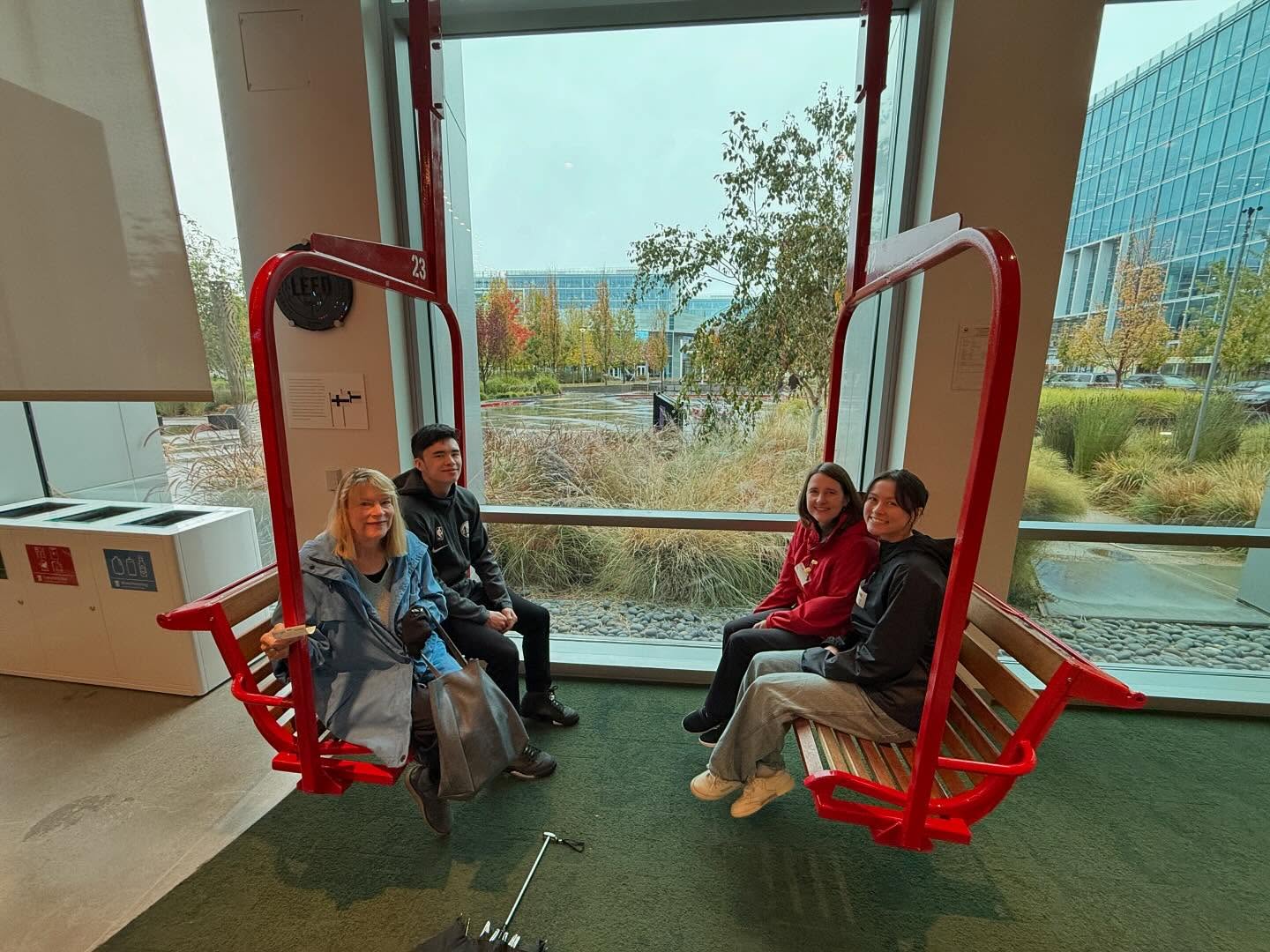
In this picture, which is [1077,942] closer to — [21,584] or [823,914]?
[823,914]

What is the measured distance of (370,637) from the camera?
152 cm

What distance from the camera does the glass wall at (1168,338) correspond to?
6.91 feet

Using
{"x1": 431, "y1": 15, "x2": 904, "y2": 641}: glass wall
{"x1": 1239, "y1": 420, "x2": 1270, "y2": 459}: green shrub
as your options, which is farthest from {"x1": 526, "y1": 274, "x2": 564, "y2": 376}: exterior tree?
{"x1": 1239, "y1": 420, "x2": 1270, "y2": 459}: green shrub

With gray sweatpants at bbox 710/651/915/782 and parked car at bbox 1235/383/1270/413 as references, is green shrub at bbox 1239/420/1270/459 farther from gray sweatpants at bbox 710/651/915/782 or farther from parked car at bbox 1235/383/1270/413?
gray sweatpants at bbox 710/651/915/782

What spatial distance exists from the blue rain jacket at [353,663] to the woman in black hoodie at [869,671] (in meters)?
0.95

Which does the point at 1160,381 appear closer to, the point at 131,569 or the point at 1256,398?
the point at 1256,398

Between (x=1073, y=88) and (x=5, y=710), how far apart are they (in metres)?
5.03

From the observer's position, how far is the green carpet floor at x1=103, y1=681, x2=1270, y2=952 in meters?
1.40

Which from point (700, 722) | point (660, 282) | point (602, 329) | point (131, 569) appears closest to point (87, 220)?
point (131, 569)

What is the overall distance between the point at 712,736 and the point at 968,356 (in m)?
1.83

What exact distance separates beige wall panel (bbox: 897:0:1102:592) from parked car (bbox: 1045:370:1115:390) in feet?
1.29

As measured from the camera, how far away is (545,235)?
2.50 meters

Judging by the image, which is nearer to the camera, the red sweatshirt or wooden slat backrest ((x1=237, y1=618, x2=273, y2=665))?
wooden slat backrest ((x1=237, y1=618, x2=273, y2=665))

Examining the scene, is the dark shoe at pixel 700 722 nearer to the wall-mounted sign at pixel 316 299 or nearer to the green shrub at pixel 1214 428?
the wall-mounted sign at pixel 316 299
